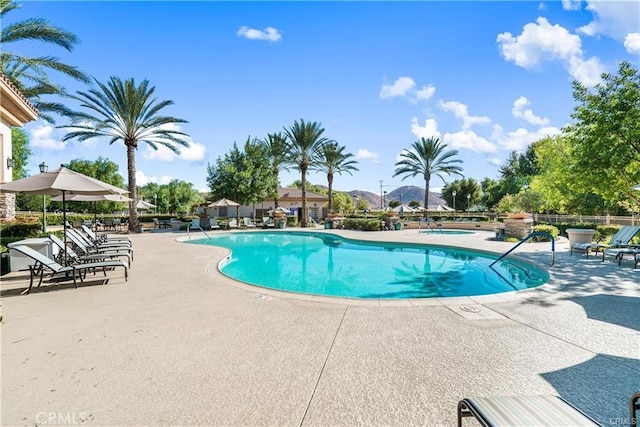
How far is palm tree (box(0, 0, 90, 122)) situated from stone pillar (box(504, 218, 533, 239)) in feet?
77.1

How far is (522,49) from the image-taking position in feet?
35.8

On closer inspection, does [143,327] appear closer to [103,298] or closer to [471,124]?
[103,298]

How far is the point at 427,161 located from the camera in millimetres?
32219

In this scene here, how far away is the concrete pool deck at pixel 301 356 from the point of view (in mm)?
2561

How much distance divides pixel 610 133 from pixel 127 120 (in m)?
27.7

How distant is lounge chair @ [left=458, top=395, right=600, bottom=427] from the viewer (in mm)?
1657

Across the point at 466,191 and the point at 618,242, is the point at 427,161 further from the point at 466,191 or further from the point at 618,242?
the point at 466,191

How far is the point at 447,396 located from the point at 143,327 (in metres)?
4.16

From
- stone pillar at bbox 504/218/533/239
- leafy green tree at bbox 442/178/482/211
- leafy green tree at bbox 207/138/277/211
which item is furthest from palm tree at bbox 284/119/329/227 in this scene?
leafy green tree at bbox 442/178/482/211

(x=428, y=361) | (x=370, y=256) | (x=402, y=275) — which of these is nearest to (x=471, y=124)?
(x=370, y=256)

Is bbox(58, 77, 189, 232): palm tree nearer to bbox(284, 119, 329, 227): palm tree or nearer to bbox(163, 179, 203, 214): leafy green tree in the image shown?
bbox(284, 119, 329, 227): palm tree

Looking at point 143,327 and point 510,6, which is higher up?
point 510,6

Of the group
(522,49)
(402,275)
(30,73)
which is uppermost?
(30,73)

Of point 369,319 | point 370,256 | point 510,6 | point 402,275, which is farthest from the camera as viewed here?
point 370,256
